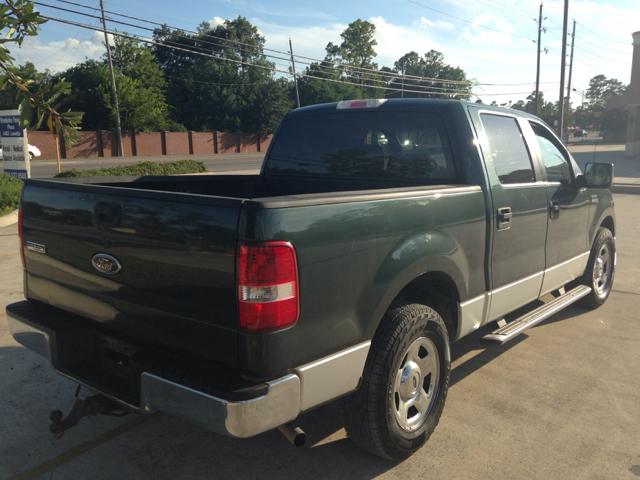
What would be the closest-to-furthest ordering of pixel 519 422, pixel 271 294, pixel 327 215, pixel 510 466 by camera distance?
pixel 271 294 → pixel 327 215 → pixel 510 466 → pixel 519 422

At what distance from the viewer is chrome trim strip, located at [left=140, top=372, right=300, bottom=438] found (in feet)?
7.14

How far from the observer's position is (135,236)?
8.16 feet

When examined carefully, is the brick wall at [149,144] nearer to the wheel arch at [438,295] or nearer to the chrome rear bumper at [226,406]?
the wheel arch at [438,295]

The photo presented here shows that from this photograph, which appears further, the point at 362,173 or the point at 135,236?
the point at 362,173

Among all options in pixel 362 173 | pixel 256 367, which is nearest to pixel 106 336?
pixel 256 367

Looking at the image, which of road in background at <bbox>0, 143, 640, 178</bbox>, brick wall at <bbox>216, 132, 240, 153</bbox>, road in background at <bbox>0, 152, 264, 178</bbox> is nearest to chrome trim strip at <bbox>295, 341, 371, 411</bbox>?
road in background at <bbox>0, 143, 640, 178</bbox>

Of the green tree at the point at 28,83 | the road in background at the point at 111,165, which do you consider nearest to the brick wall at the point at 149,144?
the road in background at the point at 111,165

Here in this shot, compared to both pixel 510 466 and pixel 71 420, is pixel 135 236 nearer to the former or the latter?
pixel 71 420

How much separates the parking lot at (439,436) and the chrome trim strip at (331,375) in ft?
2.16

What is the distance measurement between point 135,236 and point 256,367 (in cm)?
83

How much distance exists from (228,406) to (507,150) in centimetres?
281

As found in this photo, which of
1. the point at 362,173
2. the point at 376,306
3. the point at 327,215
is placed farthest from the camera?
the point at 362,173

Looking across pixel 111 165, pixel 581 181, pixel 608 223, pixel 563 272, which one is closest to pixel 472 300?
pixel 563 272

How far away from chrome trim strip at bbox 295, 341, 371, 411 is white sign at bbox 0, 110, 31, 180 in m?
11.2
